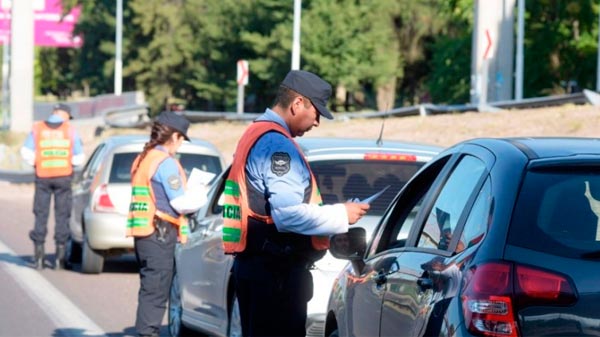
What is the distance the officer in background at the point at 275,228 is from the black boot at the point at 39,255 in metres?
10.1

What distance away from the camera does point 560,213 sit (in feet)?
16.3

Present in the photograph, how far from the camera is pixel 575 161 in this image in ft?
16.8

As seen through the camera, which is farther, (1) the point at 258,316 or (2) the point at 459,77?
(2) the point at 459,77

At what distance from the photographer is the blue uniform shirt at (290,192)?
623 centimetres

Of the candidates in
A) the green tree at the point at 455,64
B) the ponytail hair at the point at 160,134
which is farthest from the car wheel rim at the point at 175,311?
the green tree at the point at 455,64

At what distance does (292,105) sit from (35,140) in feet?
33.3

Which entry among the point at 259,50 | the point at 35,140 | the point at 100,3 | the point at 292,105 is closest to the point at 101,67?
the point at 100,3

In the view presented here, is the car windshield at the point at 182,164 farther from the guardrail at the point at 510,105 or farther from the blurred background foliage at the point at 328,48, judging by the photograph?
the blurred background foliage at the point at 328,48

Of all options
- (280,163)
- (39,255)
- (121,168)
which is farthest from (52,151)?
(280,163)

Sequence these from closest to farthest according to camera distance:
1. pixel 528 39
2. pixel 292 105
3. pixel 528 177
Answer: pixel 528 177 → pixel 292 105 → pixel 528 39

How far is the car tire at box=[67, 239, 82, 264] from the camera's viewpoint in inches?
671

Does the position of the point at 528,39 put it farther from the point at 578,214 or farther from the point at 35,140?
the point at 578,214

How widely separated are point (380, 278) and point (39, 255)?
10.7 metres

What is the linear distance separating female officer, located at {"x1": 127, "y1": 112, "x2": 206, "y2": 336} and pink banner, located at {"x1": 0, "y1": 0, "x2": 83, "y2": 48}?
58.9 metres
